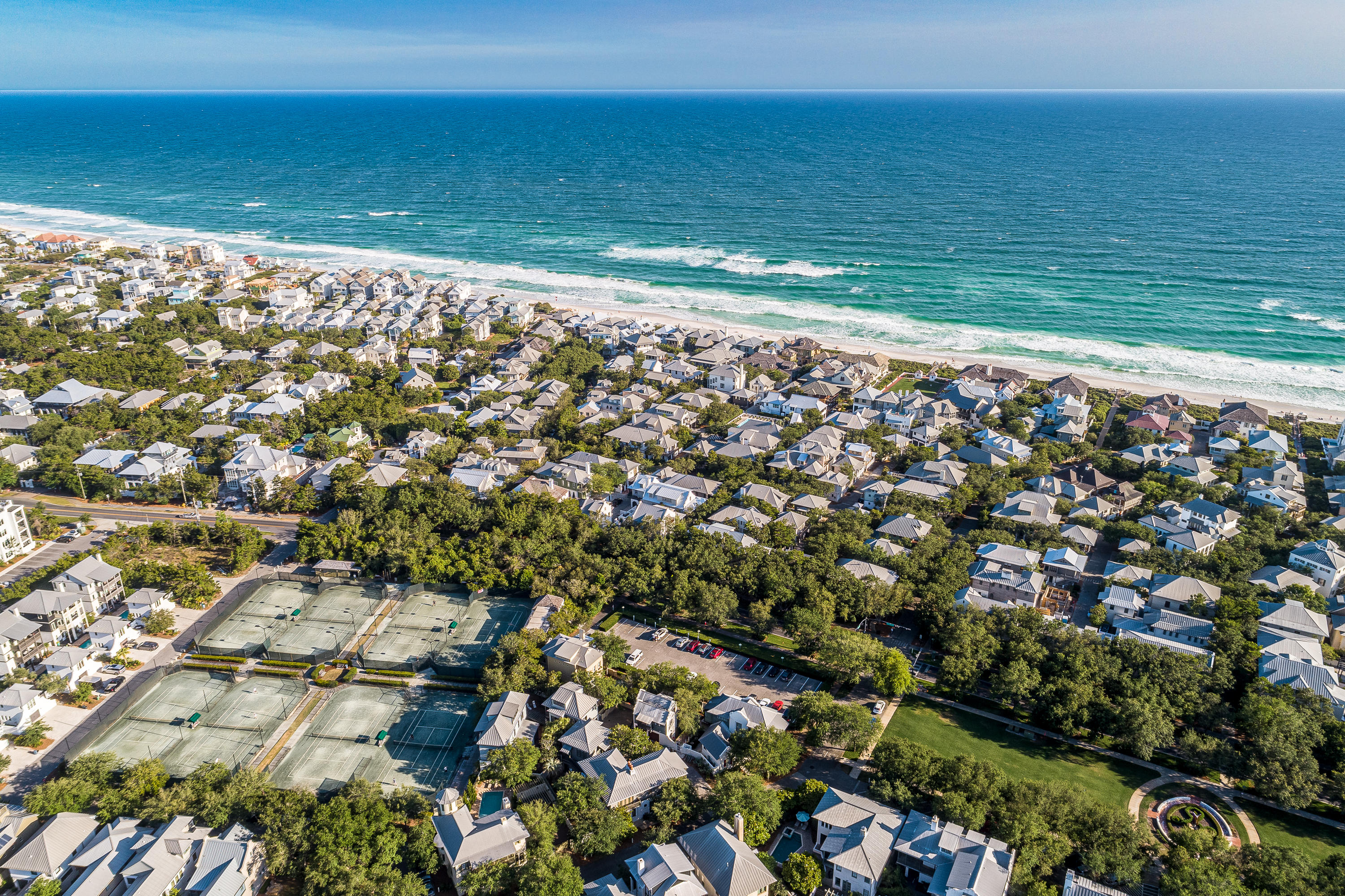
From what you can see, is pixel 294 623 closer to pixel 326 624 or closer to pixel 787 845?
pixel 326 624

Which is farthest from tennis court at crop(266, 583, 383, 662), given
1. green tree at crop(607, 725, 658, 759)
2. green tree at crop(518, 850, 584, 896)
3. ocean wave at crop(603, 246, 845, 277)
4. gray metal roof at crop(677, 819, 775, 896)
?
ocean wave at crop(603, 246, 845, 277)

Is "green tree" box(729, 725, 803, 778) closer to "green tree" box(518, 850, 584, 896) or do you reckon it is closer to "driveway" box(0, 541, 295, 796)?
"green tree" box(518, 850, 584, 896)

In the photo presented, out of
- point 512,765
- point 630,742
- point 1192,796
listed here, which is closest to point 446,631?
point 512,765

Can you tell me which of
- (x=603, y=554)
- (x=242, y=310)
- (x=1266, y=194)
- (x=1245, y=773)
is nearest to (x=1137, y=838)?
(x=1245, y=773)

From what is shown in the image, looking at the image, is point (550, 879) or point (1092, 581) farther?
point (1092, 581)

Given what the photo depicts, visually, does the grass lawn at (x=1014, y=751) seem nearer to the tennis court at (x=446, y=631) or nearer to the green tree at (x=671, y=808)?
the green tree at (x=671, y=808)
